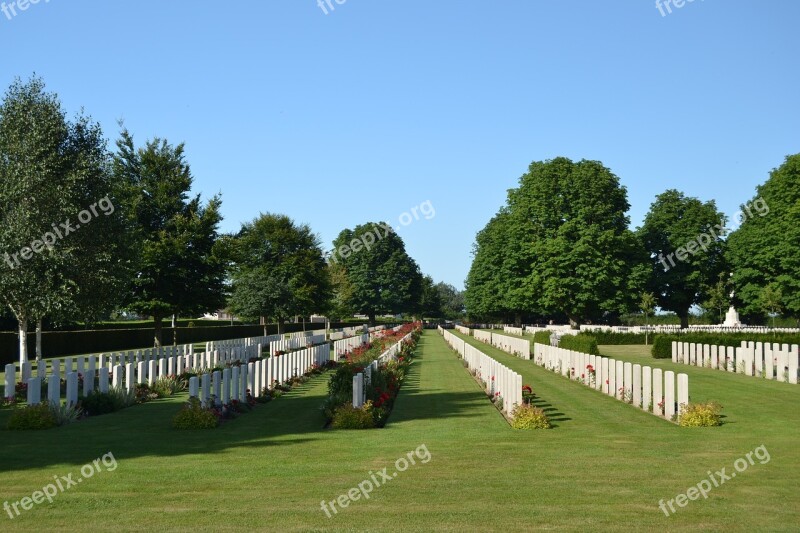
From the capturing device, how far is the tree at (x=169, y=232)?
37188 millimetres

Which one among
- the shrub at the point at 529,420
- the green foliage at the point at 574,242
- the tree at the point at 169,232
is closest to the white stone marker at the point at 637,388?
the shrub at the point at 529,420

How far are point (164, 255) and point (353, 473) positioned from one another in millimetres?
29104

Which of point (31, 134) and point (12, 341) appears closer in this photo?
point (31, 134)

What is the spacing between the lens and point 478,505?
323 inches

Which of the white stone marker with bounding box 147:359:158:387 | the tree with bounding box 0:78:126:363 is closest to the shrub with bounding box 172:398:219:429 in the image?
the white stone marker with bounding box 147:359:158:387

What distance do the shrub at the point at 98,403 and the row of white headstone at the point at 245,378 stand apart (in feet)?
6.09

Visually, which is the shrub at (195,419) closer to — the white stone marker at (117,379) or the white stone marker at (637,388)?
the white stone marker at (117,379)

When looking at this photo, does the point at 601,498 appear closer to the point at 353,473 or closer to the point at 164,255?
the point at 353,473

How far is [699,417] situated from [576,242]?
46202mm

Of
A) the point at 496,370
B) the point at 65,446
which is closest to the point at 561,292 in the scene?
the point at 496,370

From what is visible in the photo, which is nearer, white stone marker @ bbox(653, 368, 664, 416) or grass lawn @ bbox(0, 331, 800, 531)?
grass lawn @ bbox(0, 331, 800, 531)

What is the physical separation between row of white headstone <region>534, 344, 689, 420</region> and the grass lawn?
53 centimetres

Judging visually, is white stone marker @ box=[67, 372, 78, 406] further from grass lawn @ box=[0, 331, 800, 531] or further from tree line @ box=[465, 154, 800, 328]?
tree line @ box=[465, 154, 800, 328]

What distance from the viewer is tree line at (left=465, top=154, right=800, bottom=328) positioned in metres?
58.3
